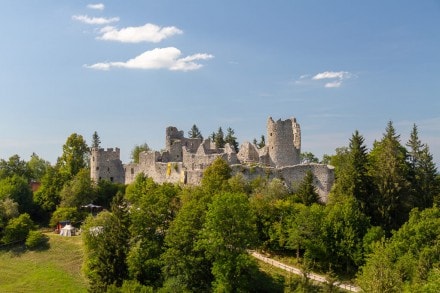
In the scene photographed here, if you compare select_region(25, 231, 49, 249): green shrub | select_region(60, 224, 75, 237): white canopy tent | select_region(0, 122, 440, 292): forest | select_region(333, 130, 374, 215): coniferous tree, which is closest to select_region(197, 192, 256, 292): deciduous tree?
select_region(0, 122, 440, 292): forest

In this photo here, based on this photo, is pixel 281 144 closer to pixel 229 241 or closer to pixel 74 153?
pixel 229 241

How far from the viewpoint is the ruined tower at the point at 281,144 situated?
4775 cm

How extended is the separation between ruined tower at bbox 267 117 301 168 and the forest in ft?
15.1

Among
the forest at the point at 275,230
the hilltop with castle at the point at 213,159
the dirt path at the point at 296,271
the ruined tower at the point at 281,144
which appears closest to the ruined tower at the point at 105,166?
the hilltop with castle at the point at 213,159

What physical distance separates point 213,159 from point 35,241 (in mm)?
17437

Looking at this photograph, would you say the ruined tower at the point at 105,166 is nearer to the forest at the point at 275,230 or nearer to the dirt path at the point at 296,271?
the forest at the point at 275,230

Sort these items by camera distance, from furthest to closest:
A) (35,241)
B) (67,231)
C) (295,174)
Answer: (67,231) < (35,241) < (295,174)

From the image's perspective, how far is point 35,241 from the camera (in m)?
44.2

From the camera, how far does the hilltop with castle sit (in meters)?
43.8

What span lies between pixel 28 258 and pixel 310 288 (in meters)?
24.1

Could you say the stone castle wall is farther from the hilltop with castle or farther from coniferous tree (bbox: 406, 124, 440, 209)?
coniferous tree (bbox: 406, 124, 440, 209)

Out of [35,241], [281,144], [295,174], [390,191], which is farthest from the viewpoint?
[281,144]

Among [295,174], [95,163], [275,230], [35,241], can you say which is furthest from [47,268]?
[95,163]

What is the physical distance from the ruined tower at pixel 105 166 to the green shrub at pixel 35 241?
14.6 metres
